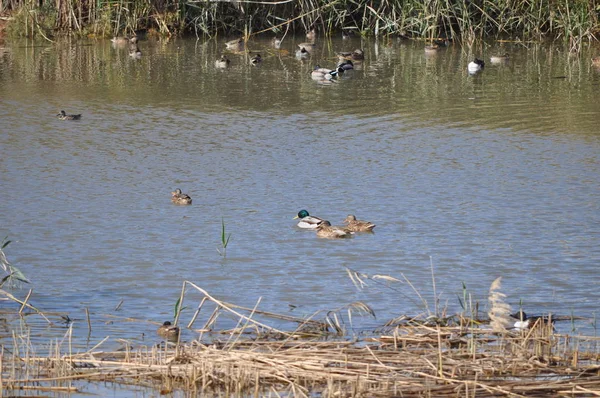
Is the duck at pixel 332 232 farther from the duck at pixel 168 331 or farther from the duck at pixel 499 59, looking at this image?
the duck at pixel 499 59

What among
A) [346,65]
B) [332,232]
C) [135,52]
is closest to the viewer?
[332,232]

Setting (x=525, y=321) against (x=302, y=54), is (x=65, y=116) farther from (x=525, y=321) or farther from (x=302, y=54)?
(x=525, y=321)

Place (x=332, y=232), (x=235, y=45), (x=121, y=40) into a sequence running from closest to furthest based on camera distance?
(x=332, y=232) → (x=235, y=45) → (x=121, y=40)

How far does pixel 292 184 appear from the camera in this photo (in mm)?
11234

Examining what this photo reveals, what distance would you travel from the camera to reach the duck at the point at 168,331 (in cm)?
640

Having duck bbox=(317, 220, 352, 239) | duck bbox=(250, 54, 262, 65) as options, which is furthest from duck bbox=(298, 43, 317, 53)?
duck bbox=(317, 220, 352, 239)

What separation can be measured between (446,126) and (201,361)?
9254 millimetres

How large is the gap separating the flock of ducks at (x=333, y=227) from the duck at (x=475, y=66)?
9667mm

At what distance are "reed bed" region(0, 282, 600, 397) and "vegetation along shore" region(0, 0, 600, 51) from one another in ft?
52.0

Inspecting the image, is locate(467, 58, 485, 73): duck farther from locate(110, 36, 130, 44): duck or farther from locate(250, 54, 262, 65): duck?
locate(110, 36, 130, 44): duck

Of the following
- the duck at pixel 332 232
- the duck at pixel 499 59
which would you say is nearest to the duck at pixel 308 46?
the duck at pixel 499 59

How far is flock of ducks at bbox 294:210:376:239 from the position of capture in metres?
9.27

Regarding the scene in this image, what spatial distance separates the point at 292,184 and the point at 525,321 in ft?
16.4

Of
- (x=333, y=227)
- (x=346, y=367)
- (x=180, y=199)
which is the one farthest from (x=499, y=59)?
(x=346, y=367)
